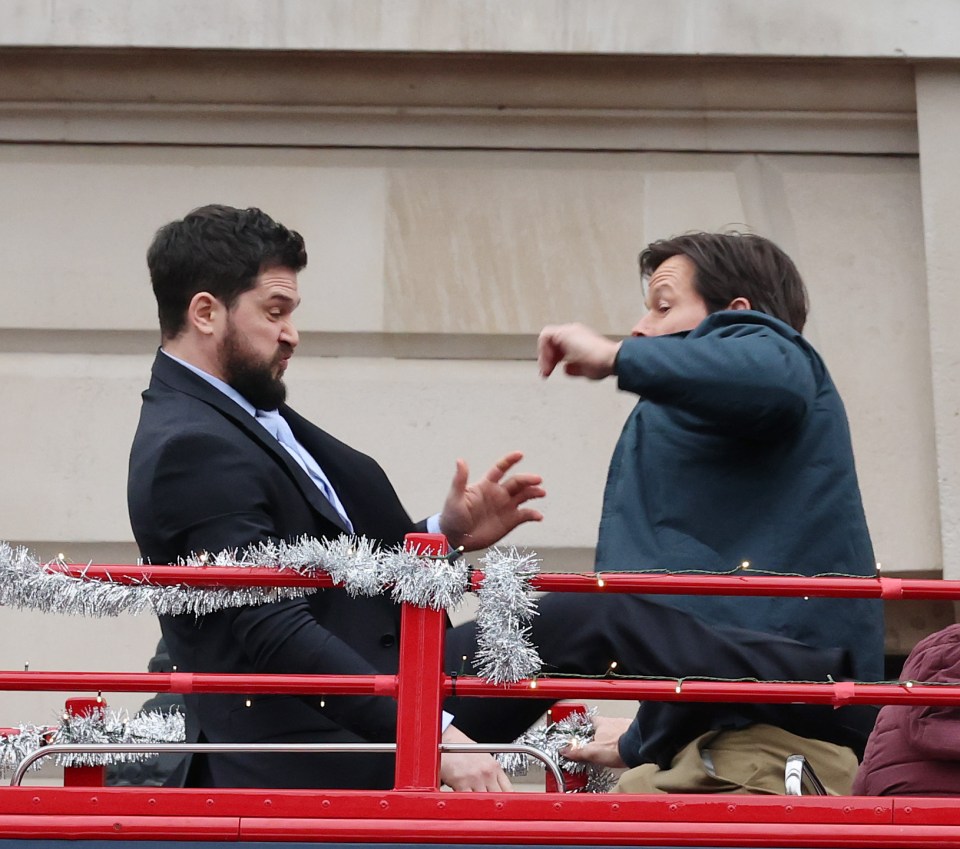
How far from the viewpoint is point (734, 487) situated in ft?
11.0

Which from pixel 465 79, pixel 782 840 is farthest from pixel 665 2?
pixel 782 840

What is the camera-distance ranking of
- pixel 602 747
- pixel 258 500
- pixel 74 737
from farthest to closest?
pixel 602 747 → pixel 74 737 → pixel 258 500

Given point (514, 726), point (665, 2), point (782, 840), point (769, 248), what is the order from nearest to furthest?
point (782, 840), point (514, 726), point (769, 248), point (665, 2)

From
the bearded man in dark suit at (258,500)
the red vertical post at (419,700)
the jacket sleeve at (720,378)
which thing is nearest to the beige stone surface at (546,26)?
the bearded man in dark suit at (258,500)

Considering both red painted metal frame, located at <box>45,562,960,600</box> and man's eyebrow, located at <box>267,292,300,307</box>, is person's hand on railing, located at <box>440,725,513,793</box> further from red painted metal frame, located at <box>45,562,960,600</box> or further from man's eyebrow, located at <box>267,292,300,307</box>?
man's eyebrow, located at <box>267,292,300,307</box>

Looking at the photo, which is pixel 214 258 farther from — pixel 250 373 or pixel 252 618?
pixel 252 618

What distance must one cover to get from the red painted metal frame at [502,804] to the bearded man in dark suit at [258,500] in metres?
0.32

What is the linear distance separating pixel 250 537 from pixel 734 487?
0.99m

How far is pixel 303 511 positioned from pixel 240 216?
85 cm

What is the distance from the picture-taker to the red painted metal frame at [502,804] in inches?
111

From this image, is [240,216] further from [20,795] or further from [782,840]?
[782,840]

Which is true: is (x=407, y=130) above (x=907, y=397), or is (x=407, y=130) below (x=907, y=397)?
above

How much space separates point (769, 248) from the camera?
384 centimetres

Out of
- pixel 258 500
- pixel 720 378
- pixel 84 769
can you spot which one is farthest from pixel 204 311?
pixel 720 378
